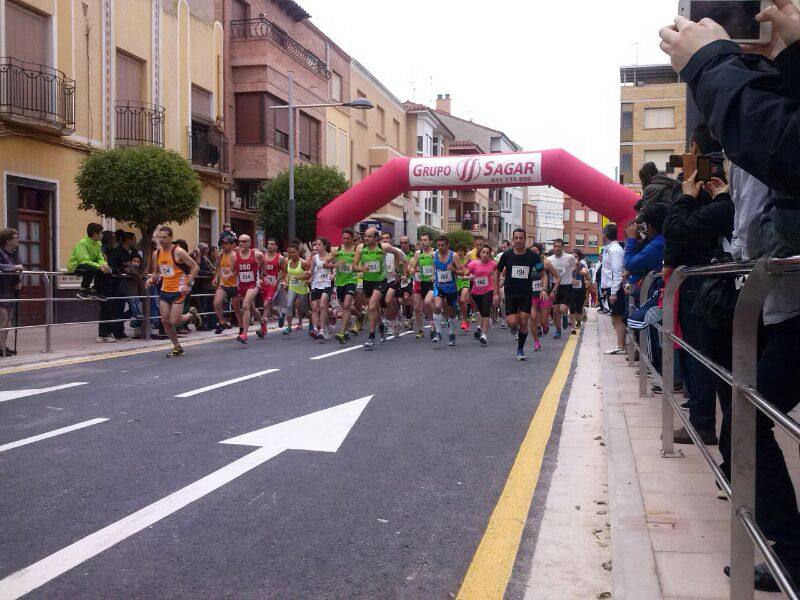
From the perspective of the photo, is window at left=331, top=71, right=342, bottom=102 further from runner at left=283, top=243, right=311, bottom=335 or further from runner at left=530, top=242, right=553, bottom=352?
runner at left=283, top=243, right=311, bottom=335

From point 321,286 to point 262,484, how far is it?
416 inches

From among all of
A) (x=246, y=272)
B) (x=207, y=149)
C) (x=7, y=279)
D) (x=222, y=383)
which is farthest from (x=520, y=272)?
(x=207, y=149)

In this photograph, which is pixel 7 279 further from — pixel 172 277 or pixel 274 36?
pixel 274 36

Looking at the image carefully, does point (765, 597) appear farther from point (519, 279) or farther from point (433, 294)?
point (433, 294)

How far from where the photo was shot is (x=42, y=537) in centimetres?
385

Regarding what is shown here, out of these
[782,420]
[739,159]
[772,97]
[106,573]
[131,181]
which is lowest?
[106,573]

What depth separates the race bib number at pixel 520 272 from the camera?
12.4 metres

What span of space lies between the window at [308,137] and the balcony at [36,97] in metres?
15.3

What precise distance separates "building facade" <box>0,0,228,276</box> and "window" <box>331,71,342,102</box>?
12.9 meters

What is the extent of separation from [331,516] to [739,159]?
9.55 feet

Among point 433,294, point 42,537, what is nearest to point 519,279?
point 433,294

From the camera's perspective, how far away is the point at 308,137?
34.8 m

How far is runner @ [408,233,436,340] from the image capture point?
1535 centimetres

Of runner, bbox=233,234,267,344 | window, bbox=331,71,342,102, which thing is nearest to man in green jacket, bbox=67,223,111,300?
runner, bbox=233,234,267,344
